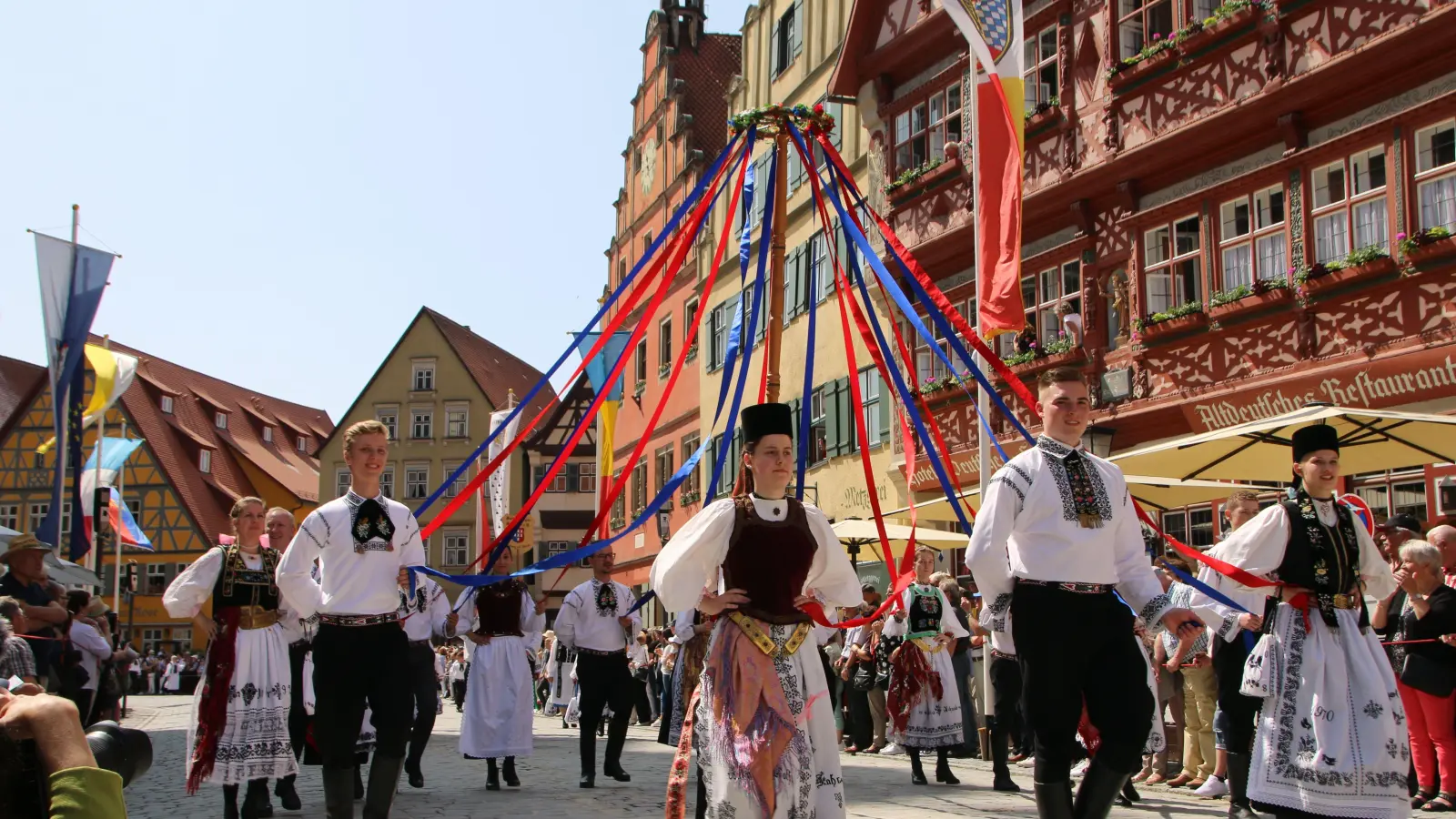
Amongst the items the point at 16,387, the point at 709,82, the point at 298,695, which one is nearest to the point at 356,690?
the point at 298,695

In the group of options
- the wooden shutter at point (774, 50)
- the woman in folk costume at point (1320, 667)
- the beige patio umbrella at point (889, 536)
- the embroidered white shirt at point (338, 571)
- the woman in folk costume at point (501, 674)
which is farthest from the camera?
the wooden shutter at point (774, 50)

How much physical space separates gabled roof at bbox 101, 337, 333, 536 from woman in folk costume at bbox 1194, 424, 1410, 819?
196 ft

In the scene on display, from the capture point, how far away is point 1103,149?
63.9ft

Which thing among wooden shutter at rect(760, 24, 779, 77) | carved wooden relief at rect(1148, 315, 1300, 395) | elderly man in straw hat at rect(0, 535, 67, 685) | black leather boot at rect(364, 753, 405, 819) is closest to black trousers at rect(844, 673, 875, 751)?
carved wooden relief at rect(1148, 315, 1300, 395)

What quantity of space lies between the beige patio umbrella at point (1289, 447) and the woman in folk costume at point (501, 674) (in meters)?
5.45

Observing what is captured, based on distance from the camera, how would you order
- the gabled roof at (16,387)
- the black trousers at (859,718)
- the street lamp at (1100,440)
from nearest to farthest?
the street lamp at (1100,440), the black trousers at (859,718), the gabled roof at (16,387)

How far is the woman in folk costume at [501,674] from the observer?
1212 centimetres

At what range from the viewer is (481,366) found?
2820 inches

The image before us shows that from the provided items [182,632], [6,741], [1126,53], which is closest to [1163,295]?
[1126,53]

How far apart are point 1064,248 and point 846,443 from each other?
773 cm

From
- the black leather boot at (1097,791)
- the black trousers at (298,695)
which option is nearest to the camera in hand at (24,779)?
the black leather boot at (1097,791)

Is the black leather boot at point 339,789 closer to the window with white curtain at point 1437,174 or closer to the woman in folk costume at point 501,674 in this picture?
the woman in folk costume at point 501,674

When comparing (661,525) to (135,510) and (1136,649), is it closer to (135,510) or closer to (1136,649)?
(1136,649)

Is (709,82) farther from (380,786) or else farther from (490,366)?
(380,786)
